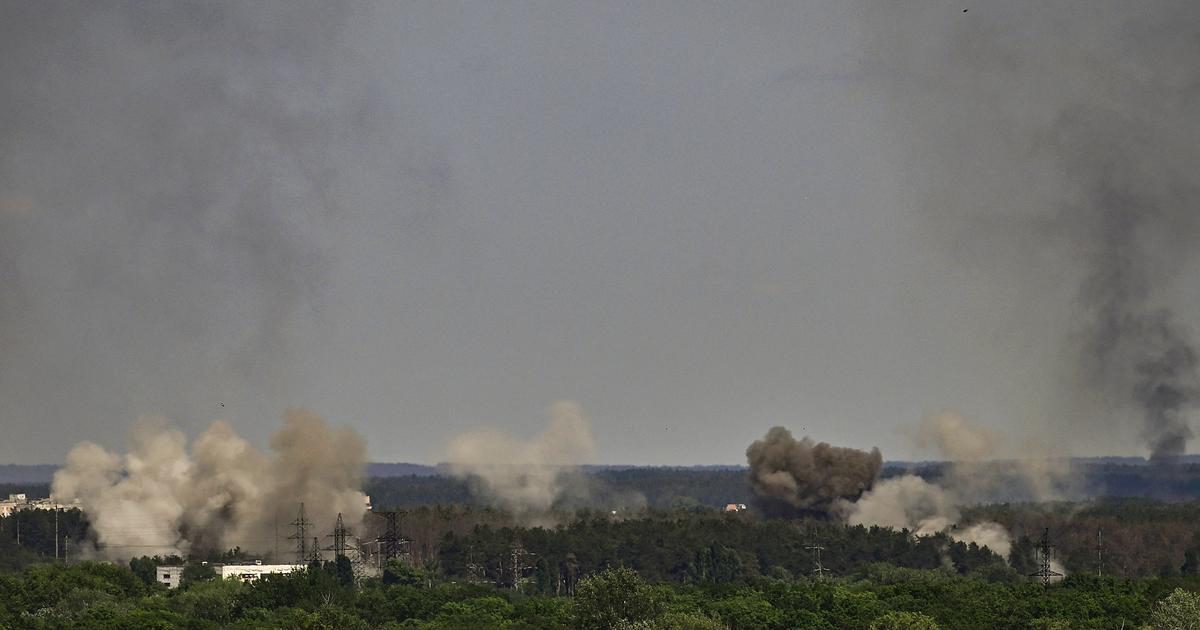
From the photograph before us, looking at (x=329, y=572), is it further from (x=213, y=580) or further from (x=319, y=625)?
(x=319, y=625)

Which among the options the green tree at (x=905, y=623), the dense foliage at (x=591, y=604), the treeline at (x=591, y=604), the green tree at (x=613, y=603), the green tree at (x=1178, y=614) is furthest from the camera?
the dense foliage at (x=591, y=604)

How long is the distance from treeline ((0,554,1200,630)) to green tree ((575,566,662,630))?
0.30 ft

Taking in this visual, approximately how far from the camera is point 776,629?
13962 centimetres

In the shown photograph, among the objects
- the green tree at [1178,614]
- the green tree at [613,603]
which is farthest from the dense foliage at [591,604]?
the green tree at [1178,614]

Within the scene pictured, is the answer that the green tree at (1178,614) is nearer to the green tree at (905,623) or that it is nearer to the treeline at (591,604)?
the treeline at (591,604)

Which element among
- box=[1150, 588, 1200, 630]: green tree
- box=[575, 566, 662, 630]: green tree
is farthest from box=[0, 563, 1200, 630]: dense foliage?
box=[1150, 588, 1200, 630]: green tree

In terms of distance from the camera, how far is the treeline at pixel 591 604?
130000mm

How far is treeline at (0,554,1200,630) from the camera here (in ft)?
427

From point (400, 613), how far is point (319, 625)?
112 feet

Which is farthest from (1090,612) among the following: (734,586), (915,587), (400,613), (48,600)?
(48,600)

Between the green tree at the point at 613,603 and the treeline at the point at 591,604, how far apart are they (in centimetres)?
9

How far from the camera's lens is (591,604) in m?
131

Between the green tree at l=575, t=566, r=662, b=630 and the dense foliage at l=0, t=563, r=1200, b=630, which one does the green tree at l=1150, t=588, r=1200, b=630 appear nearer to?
the dense foliage at l=0, t=563, r=1200, b=630

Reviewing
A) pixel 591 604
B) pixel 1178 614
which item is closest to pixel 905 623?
pixel 1178 614
